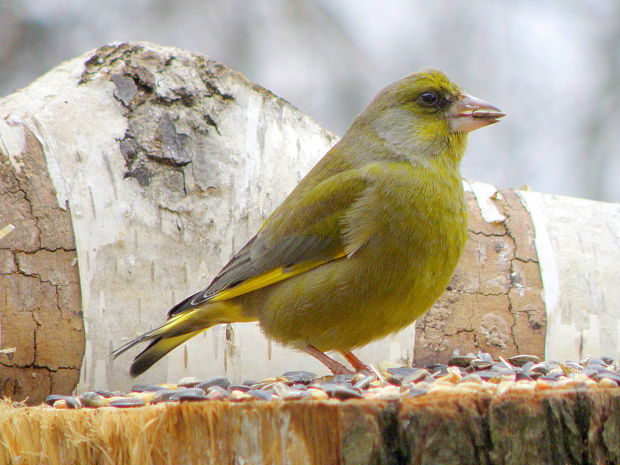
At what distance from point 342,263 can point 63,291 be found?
1.26m

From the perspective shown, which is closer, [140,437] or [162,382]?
[140,437]

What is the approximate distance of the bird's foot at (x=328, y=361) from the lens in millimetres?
3973

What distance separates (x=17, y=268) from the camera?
3861 mm

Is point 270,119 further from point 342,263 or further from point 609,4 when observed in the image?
point 609,4

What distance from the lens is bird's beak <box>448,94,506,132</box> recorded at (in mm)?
4309

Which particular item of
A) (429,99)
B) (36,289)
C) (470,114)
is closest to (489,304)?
(470,114)

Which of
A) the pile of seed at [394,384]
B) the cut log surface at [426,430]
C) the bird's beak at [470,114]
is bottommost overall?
the cut log surface at [426,430]

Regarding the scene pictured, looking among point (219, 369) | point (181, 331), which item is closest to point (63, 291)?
point (181, 331)

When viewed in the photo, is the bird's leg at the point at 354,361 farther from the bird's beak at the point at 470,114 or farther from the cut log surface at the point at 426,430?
the cut log surface at the point at 426,430

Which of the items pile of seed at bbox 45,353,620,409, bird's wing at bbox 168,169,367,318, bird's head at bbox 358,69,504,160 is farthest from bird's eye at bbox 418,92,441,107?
pile of seed at bbox 45,353,620,409

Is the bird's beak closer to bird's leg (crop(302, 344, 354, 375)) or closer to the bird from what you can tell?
the bird

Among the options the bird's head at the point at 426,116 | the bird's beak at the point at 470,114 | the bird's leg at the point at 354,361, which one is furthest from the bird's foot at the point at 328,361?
the bird's beak at the point at 470,114

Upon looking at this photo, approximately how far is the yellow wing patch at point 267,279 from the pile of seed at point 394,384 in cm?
41

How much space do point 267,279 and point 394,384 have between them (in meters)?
1.14
